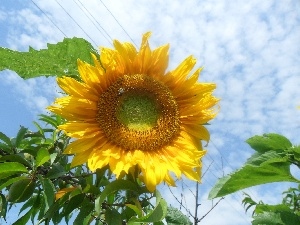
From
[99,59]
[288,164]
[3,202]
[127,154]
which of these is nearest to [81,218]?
[127,154]

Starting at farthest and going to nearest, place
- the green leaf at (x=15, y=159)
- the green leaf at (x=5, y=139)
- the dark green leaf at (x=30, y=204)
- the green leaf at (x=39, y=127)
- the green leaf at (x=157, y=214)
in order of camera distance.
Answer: the green leaf at (x=39, y=127)
the dark green leaf at (x=30, y=204)
the green leaf at (x=5, y=139)
the green leaf at (x=15, y=159)
the green leaf at (x=157, y=214)

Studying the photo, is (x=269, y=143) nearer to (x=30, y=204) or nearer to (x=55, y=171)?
(x=55, y=171)

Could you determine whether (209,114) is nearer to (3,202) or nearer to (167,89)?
(167,89)

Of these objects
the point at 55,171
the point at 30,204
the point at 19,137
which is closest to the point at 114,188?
the point at 55,171

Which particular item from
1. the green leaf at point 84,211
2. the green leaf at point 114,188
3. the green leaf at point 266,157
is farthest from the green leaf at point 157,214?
the green leaf at point 266,157

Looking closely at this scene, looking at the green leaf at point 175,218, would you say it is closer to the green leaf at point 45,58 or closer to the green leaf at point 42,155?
the green leaf at point 42,155

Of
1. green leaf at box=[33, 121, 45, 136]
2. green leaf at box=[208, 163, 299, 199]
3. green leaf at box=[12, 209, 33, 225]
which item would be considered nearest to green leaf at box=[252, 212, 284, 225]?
green leaf at box=[208, 163, 299, 199]
